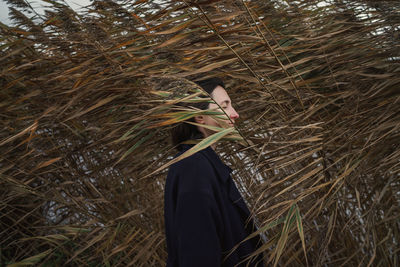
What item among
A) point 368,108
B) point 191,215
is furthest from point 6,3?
point 368,108

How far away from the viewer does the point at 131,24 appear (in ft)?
5.07

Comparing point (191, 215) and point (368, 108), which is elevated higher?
point (191, 215)

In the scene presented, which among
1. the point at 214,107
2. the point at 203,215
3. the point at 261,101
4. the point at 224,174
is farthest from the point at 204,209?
the point at 261,101

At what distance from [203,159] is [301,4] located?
103cm

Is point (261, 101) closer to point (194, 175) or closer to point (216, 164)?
point (216, 164)

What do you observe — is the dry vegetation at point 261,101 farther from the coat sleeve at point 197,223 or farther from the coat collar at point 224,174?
the coat sleeve at point 197,223

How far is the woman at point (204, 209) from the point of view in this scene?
105cm

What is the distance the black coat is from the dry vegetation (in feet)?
0.32

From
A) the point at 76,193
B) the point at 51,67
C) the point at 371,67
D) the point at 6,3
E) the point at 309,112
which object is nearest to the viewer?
the point at 309,112

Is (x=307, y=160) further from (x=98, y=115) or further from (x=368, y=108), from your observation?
(x=98, y=115)

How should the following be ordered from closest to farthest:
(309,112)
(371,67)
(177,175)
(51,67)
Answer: (177,175), (309,112), (371,67), (51,67)

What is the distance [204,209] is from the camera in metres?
1.06

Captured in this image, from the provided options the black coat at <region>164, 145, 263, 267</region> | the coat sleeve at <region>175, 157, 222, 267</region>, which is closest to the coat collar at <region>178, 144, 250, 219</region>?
the black coat at <region>164, 145, 263, 267</region>

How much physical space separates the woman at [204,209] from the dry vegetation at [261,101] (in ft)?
0.28
